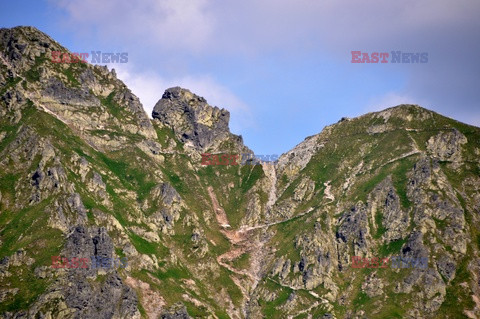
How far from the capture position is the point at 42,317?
632ft

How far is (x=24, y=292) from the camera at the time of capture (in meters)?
200

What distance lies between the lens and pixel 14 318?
190 meters

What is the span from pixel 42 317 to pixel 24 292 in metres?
14.5

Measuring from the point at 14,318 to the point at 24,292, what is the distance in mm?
12420

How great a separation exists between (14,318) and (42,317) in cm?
1009
